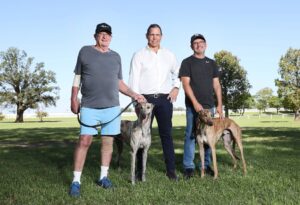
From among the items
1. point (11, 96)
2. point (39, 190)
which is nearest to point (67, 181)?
point (39, 190)

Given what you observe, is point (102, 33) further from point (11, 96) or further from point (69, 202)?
point (11, 96)

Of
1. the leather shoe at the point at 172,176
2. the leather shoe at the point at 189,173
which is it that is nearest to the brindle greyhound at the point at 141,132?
the leather shoe at the point at 172,176

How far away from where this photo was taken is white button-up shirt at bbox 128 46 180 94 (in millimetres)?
6699

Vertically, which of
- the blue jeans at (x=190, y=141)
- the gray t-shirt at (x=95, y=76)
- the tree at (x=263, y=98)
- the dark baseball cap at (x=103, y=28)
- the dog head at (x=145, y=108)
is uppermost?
the tree at (x=263, y=98)

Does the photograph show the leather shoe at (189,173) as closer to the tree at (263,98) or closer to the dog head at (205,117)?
the dog head at (205,117)

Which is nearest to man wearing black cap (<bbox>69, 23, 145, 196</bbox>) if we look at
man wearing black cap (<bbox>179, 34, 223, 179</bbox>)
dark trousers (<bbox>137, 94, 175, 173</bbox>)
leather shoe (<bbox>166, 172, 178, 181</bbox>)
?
dark trousers (<bbox>137, 94, 175, 173</bbox>)

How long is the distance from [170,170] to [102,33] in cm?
274

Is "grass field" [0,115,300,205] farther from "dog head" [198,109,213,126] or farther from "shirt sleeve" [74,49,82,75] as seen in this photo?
"shirt sleeve" [74,49,82,75]

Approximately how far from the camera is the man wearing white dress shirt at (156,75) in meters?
6.70

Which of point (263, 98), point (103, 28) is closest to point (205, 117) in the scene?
point (103, 28)

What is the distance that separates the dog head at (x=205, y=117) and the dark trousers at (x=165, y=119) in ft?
1.73

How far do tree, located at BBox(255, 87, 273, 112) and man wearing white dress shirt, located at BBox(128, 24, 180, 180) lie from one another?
13988 centimetres

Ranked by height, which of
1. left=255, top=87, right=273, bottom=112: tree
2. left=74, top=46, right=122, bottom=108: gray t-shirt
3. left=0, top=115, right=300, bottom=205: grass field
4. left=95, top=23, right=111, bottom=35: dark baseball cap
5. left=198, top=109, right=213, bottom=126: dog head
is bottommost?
left=0, top=115, right=300, bottom=205: grass field

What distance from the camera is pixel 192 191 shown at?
5.79 m
